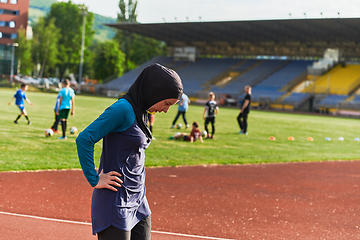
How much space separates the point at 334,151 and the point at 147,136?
13.7 m

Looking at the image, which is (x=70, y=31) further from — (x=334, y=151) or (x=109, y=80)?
(x=334, y=151)

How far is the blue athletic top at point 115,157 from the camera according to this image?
8.94ft

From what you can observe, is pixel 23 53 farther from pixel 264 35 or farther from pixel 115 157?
pixel 115 157

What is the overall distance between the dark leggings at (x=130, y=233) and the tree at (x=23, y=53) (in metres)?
82.4

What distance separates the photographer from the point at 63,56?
90.8m

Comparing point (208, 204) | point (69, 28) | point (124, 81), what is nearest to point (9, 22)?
point (69, 28)

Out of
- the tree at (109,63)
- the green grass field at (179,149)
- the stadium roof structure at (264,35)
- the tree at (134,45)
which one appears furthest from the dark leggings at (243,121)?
the tree at (134,45)

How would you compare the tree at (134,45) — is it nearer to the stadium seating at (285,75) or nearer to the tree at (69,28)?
the tree at (69,28)

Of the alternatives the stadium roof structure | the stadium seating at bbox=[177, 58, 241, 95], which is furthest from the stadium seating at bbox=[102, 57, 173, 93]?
the stadium seating at bbox=[177, 58, 241, 95]

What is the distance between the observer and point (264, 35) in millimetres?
54719

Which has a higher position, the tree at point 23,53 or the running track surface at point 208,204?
the tree at point 23,53

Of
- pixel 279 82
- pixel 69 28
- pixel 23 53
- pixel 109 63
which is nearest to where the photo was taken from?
pixel 279 82

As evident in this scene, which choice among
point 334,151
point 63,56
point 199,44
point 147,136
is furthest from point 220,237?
point 63,56

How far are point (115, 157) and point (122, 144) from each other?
0.35 ft
